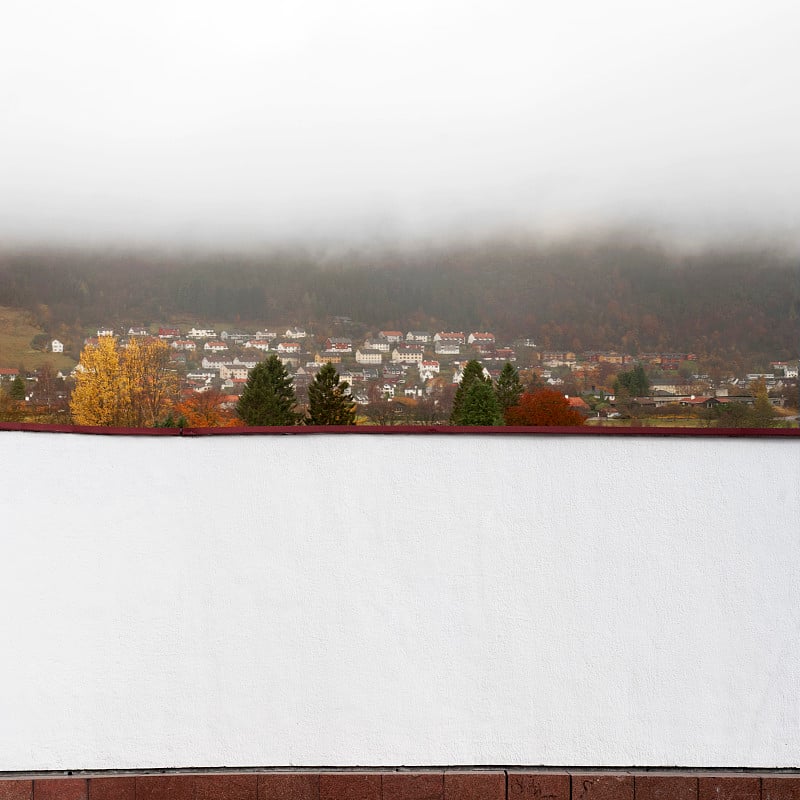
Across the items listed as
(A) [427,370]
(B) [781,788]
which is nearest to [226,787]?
(B) [781,788]

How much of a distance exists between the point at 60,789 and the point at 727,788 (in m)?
2.93

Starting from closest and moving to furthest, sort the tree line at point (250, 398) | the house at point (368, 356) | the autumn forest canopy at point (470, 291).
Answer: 1. the tree line at point (250, 398)
2. the house at point (368, 356)
3. the autumn forest canopy at point (470, 291)

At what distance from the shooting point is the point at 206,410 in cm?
4928

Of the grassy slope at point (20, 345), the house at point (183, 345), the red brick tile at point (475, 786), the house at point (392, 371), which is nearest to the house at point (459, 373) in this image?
the house at point (392, 371)

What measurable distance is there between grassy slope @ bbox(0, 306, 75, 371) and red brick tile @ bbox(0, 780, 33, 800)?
5693 centimetres

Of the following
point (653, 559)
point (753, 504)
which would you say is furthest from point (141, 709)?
point (753, 504)

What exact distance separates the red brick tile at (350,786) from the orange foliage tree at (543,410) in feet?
152

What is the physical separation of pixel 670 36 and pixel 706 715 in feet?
202

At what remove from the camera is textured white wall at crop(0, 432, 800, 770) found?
314cm

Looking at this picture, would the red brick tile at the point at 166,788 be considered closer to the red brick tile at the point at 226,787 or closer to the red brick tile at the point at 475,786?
the red brick tile at the point at 226,787

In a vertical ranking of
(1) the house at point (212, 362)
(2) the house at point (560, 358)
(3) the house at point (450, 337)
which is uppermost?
(3) the house at point (450, 337)

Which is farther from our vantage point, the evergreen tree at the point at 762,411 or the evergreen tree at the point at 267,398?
the evergreen tree at the point at 762,411

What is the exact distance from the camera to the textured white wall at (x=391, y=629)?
314 cm

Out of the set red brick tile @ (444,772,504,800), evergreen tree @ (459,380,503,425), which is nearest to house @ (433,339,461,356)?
evergreen tree @ (459,380,503,425)
